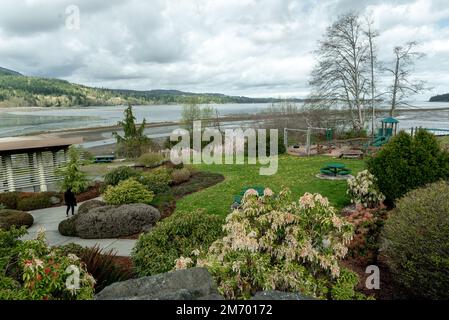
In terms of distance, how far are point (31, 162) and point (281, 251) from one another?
57.7 ft

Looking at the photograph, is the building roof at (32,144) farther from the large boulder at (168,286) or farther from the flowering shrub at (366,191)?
the large boulder at (168,286)

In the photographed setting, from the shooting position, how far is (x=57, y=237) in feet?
36.8

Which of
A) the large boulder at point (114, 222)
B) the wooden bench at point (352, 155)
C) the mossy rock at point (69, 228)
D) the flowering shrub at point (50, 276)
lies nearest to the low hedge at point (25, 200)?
the mossy rock at point (69, 228)

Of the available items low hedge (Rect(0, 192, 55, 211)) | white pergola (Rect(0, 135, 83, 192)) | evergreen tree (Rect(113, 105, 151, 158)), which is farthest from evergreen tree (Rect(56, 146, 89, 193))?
evergreen tree (Rect(113, 105, 151, 158))

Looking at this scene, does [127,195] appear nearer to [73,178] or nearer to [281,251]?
[73,178]

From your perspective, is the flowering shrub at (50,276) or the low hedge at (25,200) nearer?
the flowering shrub at (50,276)

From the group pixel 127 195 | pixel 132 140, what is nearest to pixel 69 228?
pixel 127 195

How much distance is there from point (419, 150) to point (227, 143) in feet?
66.3

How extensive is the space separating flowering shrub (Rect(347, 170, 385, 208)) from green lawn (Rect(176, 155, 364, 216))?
52.6 inches

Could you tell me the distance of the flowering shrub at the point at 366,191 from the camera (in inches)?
395

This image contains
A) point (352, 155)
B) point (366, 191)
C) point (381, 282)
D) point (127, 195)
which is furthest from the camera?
point (352, 155)

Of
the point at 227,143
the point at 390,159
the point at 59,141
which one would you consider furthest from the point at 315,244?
the point at 227,143

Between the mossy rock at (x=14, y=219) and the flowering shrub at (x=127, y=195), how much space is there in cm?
285

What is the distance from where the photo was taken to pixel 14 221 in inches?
480
